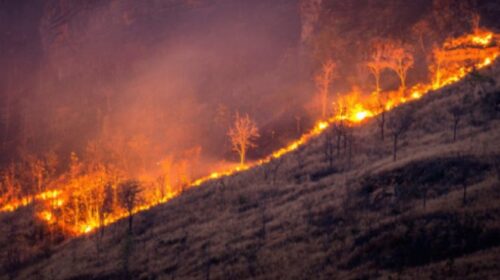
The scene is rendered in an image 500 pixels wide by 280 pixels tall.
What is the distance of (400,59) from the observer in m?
69.0

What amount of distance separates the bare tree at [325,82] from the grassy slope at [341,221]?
81.1 ft

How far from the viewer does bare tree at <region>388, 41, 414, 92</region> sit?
229ft

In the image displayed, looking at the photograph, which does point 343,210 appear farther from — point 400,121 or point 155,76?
point 155,76

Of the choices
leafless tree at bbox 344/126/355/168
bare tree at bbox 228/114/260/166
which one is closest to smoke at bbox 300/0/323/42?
bare tree at bbox 228/114/260/166

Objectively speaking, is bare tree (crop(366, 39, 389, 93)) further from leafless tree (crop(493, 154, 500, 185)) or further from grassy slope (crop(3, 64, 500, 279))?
leafless tree (crop(493, 154, 500, 185))

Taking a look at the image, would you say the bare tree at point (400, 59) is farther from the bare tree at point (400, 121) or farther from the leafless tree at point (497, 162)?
the leafless tree at point (497, 162)

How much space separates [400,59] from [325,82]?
53.1 ft

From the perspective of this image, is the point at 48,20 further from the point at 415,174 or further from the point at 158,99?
the point at 415,174

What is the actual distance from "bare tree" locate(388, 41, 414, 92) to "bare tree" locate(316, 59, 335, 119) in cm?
1103

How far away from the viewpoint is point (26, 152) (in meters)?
122

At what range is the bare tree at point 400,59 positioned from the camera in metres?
69.8

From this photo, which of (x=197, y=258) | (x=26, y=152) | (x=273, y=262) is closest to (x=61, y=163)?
(x=26, y=152)

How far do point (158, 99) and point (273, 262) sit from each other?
10032 centimetres

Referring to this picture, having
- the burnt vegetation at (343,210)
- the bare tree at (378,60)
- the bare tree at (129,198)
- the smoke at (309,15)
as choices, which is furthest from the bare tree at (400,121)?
the smoke at (309,15)
